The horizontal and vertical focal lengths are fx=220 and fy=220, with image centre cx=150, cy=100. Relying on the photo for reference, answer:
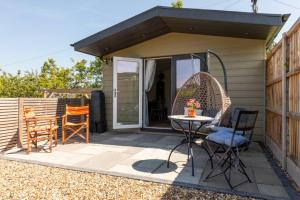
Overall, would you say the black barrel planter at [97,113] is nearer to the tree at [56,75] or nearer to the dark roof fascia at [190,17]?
the dark roof fascia at [190,17]

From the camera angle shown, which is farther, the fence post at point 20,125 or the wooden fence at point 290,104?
the fence post at point 20,125

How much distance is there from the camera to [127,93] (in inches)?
241

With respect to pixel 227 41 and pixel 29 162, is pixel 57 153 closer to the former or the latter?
pixel 29 162

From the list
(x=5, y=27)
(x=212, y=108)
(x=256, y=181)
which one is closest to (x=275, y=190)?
(x=256, y=181)

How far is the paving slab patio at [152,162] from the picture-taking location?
2.54m

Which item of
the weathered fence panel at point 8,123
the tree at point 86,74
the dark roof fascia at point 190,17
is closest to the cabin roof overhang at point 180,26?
the dark roof fascia at point 190,17

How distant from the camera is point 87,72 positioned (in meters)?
18.5

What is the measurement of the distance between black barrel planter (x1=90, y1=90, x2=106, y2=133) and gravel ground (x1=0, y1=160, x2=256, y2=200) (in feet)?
10.0

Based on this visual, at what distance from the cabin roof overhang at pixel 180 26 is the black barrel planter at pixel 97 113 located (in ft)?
3.93

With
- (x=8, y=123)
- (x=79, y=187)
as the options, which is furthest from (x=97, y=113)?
(x=79, y=187)

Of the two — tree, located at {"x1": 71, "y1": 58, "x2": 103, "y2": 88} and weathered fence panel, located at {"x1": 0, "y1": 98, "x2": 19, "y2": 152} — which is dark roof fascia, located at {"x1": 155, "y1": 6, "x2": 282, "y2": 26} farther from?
tree, located at {"x1": 71, "y1": 58, "x2": 103, "y2": 88}

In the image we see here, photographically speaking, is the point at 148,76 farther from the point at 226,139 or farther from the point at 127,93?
the point at 226,139

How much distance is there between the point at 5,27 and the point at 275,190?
64.7 feet

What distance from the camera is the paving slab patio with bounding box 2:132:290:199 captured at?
254cm
